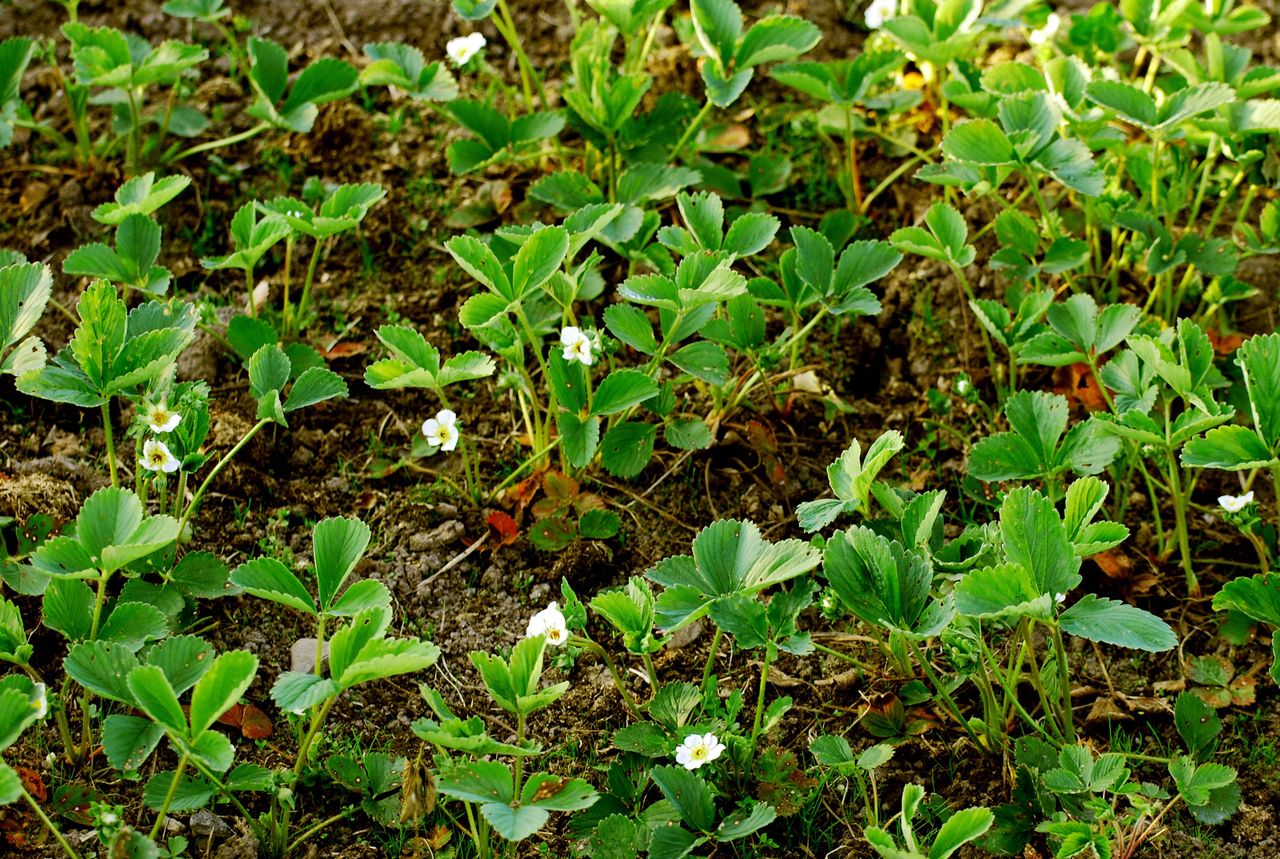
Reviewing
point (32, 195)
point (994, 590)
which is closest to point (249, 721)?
point (994, 590)

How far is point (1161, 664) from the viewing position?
2.21 meters

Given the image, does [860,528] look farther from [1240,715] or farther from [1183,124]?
[1183,124]

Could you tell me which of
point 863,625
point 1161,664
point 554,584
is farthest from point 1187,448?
point 554,584

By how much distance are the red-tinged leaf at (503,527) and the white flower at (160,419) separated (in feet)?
1.87

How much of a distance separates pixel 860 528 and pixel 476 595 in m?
0.73

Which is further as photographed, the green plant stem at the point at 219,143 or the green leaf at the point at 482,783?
the green plant stem at the point at 219,143

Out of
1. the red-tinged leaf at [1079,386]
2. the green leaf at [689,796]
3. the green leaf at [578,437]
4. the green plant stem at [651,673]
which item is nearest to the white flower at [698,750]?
the green leaf at [689,796]

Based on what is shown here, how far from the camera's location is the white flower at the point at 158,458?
6.61 feet

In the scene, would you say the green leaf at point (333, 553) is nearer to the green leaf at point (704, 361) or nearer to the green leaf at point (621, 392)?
the green leaf at point (621, 392)

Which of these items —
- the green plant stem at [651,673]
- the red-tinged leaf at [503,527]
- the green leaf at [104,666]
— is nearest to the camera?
the green leaf at [104,666]

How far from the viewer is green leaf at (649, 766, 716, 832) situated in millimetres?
1820

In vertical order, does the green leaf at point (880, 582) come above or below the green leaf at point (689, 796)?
above

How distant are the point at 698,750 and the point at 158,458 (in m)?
0.95

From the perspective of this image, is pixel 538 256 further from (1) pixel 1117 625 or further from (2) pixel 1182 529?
(2) pixel 1182 529
